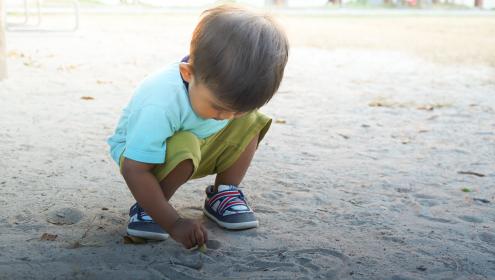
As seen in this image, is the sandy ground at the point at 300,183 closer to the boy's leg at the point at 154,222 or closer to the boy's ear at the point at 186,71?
the boy's leg at the point at 154,222

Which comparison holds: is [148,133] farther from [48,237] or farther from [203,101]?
[48,237]

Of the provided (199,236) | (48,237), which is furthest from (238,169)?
(48,237)

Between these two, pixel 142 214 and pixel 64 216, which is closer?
pixel 142 214

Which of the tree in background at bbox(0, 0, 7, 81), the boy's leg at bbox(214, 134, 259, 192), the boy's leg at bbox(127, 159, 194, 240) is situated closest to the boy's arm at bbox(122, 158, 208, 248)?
the boy's leg at bbox(127, 159, 194, 240)

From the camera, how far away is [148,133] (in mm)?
2070

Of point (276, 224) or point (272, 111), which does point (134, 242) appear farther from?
point (272, 111)

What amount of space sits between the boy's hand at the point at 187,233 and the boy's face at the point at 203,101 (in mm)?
337

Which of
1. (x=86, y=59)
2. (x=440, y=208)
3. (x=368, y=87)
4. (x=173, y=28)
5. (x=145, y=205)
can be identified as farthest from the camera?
(x=173, y=28)

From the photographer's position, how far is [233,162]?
2.51m

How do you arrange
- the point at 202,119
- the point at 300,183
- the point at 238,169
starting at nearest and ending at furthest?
the point at 202,119, the point at 238,169, the point at 300,183

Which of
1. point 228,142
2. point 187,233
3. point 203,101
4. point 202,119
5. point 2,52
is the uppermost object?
point 203,101

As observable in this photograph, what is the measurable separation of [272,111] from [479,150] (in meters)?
1.51

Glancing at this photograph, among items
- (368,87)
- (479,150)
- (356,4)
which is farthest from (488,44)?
(356,4)

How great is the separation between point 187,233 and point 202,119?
38 centimetres
